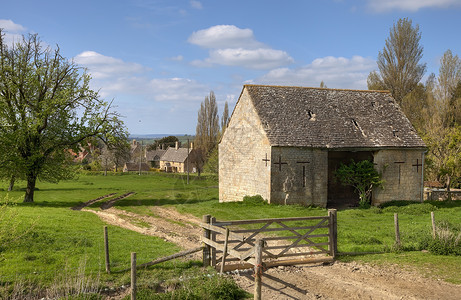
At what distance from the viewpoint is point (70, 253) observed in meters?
11.8

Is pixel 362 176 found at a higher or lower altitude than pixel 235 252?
higher

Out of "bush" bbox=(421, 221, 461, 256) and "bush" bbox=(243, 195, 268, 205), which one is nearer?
"bush" bbox=(421, 221, 461, 256)

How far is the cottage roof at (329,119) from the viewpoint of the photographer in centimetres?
2347

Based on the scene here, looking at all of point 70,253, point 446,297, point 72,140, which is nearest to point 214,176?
point 72,140

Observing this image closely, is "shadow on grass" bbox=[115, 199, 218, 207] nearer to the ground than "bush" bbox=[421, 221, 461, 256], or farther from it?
nearer to the ground

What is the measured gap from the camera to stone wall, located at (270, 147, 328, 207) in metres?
22.5

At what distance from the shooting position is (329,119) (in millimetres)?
25109

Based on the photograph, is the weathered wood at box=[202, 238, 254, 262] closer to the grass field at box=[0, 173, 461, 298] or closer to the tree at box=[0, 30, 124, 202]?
the grass field at box=[0, 173, 461, 298]

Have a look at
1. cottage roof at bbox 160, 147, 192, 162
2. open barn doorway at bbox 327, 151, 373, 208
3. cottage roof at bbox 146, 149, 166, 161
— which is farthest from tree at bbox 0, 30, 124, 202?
cottage roof at bbox 146, 149, 166, 161

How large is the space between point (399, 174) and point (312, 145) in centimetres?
650

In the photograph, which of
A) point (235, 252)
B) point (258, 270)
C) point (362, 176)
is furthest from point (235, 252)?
point (362, 176)

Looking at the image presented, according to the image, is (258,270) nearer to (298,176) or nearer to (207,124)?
(298,176)

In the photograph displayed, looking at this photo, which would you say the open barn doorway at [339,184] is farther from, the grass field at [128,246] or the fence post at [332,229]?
the fence post at [332,229]

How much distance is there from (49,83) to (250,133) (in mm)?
14976
